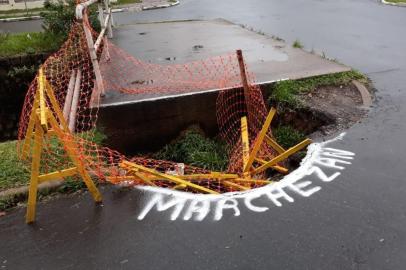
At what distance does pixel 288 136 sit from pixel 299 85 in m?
1.27

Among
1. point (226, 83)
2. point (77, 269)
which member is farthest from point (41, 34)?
point (77, 269)

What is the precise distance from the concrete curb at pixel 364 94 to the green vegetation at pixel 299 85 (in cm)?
19

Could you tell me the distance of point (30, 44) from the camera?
35.7 feet

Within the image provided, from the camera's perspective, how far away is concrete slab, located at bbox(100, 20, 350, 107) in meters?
8.13

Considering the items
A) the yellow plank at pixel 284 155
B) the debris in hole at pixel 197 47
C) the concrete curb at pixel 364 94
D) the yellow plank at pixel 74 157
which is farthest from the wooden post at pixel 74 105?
the concrete curb at pixel 364 94

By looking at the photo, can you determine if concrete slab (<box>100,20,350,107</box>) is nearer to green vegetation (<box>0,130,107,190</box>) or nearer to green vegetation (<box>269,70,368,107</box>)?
green vegetation (<box>269,70,368,107</box>)

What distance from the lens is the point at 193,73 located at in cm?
831

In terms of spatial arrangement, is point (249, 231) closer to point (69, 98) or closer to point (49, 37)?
point (69, 98)

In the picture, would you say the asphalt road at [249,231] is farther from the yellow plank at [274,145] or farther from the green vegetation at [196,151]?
the green vegetation at [196,151]

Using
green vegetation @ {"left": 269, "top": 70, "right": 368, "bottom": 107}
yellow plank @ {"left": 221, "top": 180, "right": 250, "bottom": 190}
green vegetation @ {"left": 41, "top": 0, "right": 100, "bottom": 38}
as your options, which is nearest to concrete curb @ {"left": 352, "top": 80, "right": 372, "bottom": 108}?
green vegetation @ {"left": 269, "top": 70, "right": 368, "bottom": 107}

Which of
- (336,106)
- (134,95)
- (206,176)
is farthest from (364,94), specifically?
(134,95)

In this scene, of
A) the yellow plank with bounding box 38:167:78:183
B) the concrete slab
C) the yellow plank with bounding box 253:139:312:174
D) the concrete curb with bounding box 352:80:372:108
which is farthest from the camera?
the concrete slab

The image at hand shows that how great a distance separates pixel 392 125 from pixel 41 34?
9.15m

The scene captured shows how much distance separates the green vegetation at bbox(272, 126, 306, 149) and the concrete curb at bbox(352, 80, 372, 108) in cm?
127
